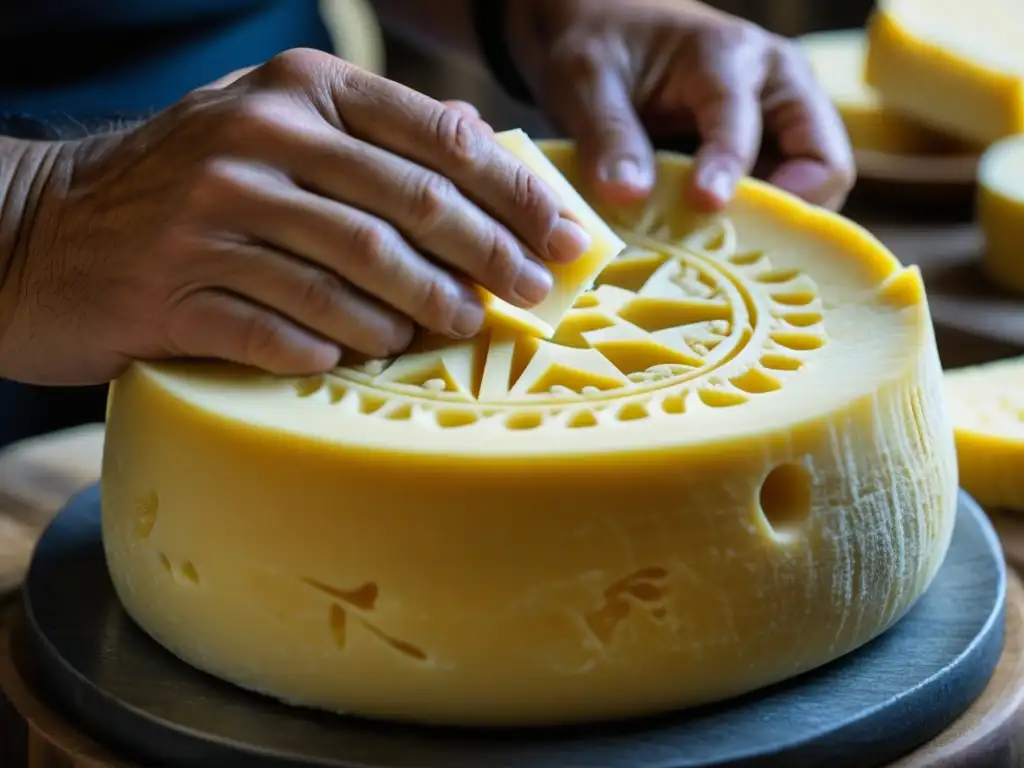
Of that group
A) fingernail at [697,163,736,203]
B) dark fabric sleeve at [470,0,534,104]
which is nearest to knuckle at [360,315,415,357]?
fingernail at [697,163,736,203]

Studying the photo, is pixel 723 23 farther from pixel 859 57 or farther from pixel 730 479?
pixel 859 57

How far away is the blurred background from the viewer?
3.34m

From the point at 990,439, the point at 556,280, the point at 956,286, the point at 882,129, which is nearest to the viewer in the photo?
the point at 556,280

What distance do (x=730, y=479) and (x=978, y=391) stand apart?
76 centimetres

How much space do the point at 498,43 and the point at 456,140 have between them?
969 mm

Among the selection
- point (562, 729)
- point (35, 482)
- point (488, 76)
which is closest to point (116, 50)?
point (35, 482)

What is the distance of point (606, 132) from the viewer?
5.07ft

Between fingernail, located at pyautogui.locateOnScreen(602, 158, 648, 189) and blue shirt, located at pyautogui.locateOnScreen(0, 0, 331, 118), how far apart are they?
646mm

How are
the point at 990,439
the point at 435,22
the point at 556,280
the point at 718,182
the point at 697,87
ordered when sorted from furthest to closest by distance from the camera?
the point at 435,22, the point at 697,87, the point at 990,439, the point at 718,182, the point at 556,280

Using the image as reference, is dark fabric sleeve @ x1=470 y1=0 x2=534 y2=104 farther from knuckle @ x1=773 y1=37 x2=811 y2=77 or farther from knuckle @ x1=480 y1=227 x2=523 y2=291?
knuckle @ x1=480 y1=227 x2=523 y2=291

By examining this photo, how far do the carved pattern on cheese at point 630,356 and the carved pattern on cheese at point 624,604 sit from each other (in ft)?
0.40

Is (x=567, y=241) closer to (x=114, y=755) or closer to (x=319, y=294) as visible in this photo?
(x=319, y=294)

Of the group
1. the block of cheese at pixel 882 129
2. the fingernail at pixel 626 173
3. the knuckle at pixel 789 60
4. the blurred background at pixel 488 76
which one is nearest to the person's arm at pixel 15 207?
the fingernail at pixel 626 173


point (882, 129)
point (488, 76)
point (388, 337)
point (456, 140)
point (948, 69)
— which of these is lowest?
point (488, 76)
